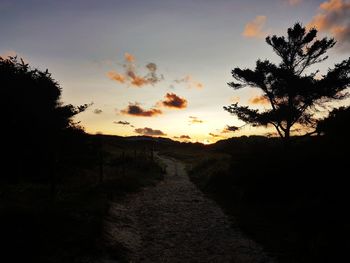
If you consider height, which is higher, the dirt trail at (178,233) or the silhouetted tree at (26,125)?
the silhouetted tree at (26,125)

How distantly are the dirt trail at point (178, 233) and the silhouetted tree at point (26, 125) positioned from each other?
5757 millimetres

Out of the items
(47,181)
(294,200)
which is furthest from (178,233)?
(47,181)

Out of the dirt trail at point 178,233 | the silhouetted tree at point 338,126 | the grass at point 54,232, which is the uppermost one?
the silhouetted tree at point 338,126

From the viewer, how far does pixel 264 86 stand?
2559cm

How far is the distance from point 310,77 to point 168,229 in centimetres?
1821

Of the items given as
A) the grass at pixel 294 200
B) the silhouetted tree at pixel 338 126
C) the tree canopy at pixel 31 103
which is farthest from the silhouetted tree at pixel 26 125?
the silhouetted tree at pixel 338 126

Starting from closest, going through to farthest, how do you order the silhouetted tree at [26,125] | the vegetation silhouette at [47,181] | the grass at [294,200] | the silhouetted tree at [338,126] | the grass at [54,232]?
the grass at [54,232], the vegetation silhouette at [47,181], the grass at [294,200], the silhouetted tree at [338,126], the silhouetted tree at [26,125]

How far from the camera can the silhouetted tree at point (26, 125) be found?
18031 mm

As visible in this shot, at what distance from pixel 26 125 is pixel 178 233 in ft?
41.1

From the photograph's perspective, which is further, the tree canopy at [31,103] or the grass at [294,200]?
the tree canopy at [31,103]

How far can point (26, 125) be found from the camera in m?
18.6

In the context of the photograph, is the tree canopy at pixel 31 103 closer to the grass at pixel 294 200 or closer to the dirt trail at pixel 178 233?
the dirt trail at pixel 178 233

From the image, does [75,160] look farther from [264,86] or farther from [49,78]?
[264,86]

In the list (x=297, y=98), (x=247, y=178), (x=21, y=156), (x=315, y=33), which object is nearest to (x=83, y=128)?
(x=21, y=156)
